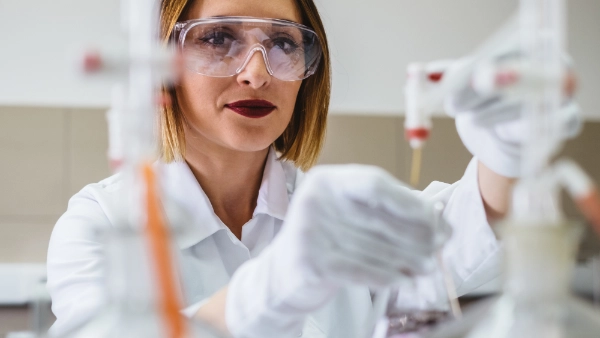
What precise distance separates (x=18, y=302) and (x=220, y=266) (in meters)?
1.97

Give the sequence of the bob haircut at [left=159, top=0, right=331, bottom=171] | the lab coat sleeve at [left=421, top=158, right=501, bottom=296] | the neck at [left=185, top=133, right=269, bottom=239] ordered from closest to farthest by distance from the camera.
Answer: the lab coat sleeve at [left=421, top=158, right=501, bottom=296], the bob haircut at [left=159, top=0, right=331, bottom=171], the neck at [left=185, top=133, right=269, bottom=239]

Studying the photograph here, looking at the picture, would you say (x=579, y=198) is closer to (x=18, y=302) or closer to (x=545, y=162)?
(x=545, y=162)

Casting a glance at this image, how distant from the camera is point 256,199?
1800 millimetres

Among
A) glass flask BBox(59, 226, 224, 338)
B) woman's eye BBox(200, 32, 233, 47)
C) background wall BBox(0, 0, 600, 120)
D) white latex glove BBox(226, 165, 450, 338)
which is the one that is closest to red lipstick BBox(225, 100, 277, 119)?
woman's eye BBox(200, 32, 233, 47)

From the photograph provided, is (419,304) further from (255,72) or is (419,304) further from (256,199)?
(256,199)

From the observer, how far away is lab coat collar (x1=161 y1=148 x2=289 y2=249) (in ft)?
5.19

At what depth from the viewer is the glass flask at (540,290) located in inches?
20.4

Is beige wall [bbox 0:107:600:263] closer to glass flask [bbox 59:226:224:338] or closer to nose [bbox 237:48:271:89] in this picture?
nose [bbox 237:48:271:89]

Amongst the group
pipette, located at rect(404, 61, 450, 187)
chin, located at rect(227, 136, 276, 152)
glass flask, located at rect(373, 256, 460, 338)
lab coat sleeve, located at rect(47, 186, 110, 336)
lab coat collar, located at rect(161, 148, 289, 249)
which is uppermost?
pipette, located at rect(404, 61, 450, 187)

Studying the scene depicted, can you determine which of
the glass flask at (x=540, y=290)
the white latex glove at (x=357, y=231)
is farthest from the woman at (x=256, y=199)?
the glass flask at (x=540, y=290)

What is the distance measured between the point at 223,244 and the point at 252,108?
0.33 meters

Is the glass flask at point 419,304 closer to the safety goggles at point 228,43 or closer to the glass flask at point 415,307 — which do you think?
the glass flask at point 415,307

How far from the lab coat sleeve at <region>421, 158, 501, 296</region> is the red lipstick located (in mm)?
452

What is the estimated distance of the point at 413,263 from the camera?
675 millimetres
